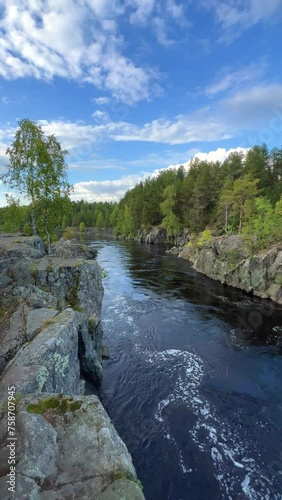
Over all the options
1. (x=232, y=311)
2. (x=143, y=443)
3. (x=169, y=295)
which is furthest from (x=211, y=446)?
(x=169, y=295)

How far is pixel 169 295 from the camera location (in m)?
27.3

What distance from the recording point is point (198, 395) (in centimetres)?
1193

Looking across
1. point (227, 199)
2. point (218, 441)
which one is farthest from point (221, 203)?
point (218, 441)

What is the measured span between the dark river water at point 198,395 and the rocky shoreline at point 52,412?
9.04 ft

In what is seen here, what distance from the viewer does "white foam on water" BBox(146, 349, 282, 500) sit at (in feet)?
26.3

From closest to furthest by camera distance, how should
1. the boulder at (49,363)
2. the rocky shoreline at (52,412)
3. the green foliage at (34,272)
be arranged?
the rocky shoreline at (52,412) → the boulder at (49,363) → the green foliage at (34,272)

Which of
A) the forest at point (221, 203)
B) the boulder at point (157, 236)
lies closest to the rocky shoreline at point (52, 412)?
the forest at point (221, 203)

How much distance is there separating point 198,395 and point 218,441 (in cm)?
244

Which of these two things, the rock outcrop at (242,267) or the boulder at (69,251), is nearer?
the rock outcrop at (242,267)

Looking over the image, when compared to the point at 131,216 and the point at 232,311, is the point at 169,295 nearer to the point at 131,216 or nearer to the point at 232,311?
the point at 232,311

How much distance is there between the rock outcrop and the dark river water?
3.78 metres

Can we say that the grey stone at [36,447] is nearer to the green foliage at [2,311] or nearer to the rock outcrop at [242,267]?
the green foliage at [2,311]

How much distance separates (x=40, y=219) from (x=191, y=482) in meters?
21.1

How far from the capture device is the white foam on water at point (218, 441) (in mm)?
8016
